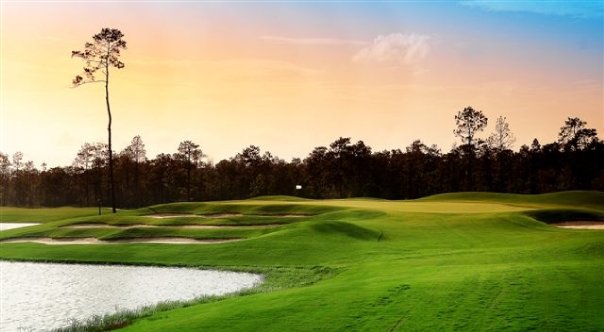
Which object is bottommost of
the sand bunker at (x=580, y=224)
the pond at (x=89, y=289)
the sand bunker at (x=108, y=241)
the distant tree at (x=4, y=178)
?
the pond at (x=89, y=289)

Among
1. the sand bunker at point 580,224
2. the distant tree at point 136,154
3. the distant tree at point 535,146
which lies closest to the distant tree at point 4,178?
the distant tree at point 136,154

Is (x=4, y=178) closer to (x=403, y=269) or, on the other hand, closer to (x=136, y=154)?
(x=136, y=154)

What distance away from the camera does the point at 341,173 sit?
118m

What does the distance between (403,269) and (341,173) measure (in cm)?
9378

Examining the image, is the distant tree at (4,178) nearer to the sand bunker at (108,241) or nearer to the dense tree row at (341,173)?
the dense tree row at (341,173)

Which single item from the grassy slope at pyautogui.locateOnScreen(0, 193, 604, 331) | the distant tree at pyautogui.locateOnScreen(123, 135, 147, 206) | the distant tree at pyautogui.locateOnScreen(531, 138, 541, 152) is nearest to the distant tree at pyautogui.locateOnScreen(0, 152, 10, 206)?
the distant tree at pyautogui.locateOnScreen(123, 135, 147, 206)

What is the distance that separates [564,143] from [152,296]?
103m

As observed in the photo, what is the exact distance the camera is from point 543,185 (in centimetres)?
10944

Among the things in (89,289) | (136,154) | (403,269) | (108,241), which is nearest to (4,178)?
(136,154)

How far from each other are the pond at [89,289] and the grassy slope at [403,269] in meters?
2.77

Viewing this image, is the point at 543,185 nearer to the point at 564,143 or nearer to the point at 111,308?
the point at 564,143

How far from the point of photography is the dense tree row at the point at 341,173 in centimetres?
11019

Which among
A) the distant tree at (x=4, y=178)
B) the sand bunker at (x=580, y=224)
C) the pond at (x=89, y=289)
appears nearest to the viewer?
the pond at (x=89, y=289)

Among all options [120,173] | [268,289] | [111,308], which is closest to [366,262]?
[268,289]
